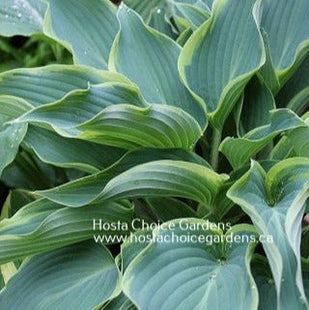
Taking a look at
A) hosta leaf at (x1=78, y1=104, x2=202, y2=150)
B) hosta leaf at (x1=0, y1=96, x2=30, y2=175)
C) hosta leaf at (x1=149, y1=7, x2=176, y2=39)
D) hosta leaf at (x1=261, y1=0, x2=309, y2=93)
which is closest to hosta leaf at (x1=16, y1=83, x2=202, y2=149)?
hosta leaf at (x1=78, y1=104, x2=202, y2=150)

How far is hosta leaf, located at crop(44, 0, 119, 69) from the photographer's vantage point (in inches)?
49.0

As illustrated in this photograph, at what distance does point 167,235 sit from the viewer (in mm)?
952

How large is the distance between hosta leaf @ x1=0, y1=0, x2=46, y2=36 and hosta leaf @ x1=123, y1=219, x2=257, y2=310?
0.67m

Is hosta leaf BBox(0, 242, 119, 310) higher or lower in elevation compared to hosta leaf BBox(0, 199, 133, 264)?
lower

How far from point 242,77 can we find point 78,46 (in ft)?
1.22

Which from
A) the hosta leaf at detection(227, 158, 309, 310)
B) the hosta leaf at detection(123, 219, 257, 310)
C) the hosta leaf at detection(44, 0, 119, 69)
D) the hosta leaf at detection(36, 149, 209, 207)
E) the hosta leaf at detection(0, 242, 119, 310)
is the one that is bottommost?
the hosta leaf at detection(0, 242, 119, 310)

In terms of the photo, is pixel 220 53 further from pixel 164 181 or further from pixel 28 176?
pixel 28 176

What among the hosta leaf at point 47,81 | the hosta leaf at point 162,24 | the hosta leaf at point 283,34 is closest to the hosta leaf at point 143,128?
the hosta leaf at point 47,81

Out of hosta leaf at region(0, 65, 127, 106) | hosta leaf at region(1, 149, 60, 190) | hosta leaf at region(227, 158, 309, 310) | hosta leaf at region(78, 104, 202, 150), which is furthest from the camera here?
hosta leaf at region(1, 149, 60, 190)

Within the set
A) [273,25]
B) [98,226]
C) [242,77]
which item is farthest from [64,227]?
[273,25]

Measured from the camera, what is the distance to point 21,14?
1.43 metres

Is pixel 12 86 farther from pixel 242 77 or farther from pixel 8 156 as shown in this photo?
pixel 242 77

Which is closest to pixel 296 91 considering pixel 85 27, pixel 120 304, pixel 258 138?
pixel 258 138

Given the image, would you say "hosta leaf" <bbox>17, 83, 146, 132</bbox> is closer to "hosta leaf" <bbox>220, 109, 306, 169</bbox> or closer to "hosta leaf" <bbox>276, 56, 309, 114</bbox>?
"hosta leaf" <bbox>220, 109, 306, 169</bbox>
